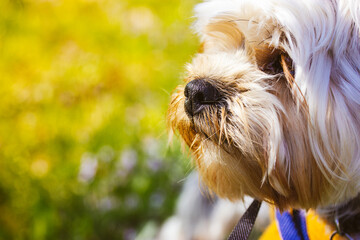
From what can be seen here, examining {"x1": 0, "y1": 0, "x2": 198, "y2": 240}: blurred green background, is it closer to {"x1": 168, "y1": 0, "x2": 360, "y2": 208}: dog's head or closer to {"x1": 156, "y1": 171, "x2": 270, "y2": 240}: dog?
{"x1": 156, "y1": 171, "x2": 270, "y2": 240}: dog

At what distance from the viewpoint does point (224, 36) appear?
158cm

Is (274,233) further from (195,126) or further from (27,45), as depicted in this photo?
(27,45)

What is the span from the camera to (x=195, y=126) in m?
1.42

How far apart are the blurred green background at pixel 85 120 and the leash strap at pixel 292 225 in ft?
2.37

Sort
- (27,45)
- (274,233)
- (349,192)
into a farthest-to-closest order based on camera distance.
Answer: (27,45)
(274,233)
(349,192)

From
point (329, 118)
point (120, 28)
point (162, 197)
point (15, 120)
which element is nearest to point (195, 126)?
point (329, 118)

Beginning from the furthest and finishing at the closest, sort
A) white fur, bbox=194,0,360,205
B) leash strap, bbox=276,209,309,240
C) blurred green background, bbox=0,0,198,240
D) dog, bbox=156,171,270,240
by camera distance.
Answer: blurred green background, bbox=0,0,198,240
dog, bbox=156,171,270,240
leash strap, bbox=276,209,309,240
white fur, bbox=194,0,360,205

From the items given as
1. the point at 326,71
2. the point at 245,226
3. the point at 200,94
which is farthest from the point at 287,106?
the point at 245,226

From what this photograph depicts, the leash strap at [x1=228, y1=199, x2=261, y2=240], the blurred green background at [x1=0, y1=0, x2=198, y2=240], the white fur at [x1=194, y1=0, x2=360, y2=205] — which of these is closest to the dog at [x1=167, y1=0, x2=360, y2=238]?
the white fur at [x1=194, y1=0, x2=360, y2=205]

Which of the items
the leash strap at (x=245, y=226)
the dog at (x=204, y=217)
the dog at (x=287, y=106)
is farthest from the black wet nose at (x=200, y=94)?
the dog at (x=204, y=217)

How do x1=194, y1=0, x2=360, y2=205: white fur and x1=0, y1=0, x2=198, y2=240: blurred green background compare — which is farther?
x1=0, y1=0, x2=198, y2=240: blurred green background

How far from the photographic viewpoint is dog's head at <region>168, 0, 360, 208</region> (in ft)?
4.28

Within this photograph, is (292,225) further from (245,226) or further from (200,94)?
(200,94)

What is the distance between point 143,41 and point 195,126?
117 inches
